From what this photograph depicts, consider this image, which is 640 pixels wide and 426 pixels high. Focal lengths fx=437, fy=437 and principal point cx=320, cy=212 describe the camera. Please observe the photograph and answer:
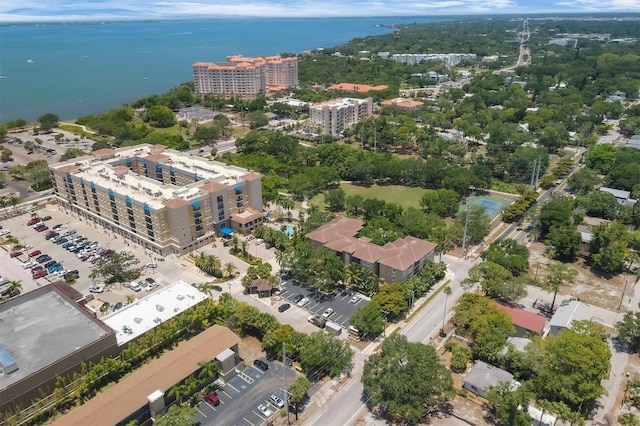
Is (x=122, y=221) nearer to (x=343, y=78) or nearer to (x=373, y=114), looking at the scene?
(x=373, y=114)

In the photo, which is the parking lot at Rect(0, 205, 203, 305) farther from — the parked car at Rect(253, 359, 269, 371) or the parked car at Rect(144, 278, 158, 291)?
the parked car at Rect(253, 359, 269, 371)

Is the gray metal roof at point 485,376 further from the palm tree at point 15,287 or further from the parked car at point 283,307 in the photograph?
the palm tree at point 15,287

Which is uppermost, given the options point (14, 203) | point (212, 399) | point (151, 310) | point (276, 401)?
point (151, 310)

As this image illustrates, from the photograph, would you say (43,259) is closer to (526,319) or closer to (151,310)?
(151,310)

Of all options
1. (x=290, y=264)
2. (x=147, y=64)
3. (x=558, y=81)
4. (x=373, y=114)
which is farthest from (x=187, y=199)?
(x=147, y=64)

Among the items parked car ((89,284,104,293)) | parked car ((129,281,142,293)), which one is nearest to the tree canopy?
parked car ((129,281,142,293))

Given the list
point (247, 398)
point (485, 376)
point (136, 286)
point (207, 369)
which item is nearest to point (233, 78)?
point (136, 286)

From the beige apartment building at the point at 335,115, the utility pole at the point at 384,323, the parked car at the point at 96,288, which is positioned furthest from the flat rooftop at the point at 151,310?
the beige apartment building at the point at 335,115
